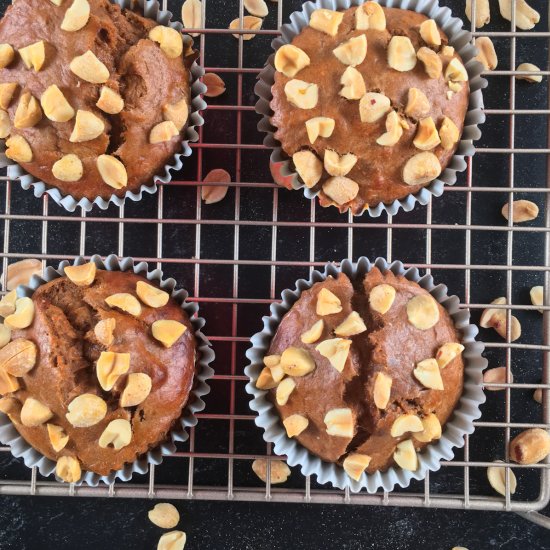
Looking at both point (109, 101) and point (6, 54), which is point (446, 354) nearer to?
point (109, 101)

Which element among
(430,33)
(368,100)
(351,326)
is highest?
(430,33)

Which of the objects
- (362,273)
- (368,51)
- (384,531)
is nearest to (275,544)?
(384,531)

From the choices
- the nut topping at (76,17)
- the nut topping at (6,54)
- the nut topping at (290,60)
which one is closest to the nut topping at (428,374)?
the nut topping at (290,60)

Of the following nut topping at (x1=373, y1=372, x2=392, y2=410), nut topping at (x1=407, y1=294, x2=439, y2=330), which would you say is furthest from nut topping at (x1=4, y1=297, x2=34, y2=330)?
nut topping at (x1=407, y1=294, x2=439, y2=330)

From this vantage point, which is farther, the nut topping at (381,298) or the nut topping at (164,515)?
the nut topping at (164,515)

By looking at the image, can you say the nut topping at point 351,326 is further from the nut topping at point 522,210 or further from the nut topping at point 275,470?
the nut topping at point 522,210

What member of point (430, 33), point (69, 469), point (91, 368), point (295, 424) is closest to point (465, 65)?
point (430, 33)
